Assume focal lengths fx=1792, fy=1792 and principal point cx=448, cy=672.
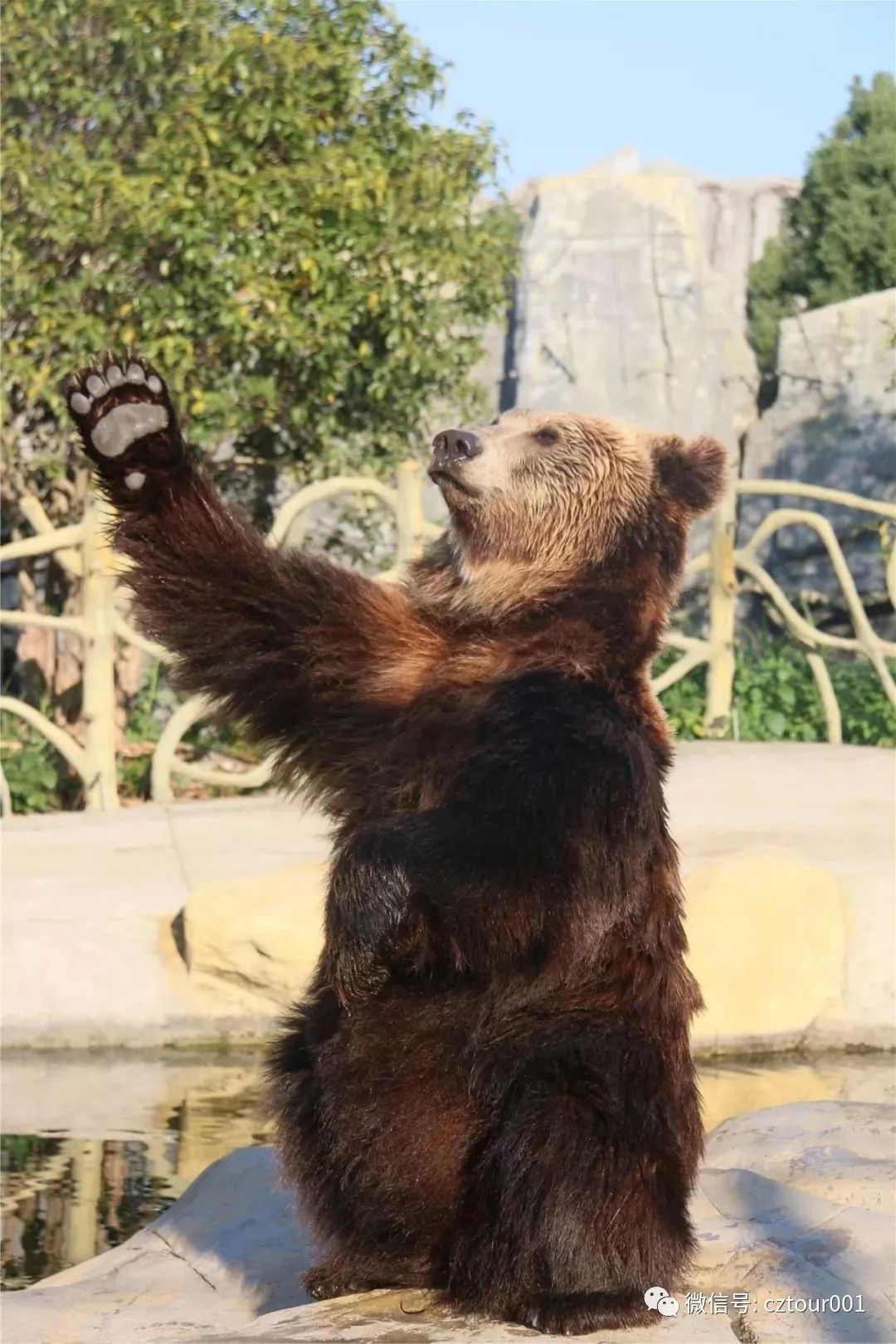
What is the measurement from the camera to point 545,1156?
9.61 feet

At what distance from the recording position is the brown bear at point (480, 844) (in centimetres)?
288

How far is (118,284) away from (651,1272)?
301 inches

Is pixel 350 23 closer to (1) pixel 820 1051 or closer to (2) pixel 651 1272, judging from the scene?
(1) pixel 820 1051

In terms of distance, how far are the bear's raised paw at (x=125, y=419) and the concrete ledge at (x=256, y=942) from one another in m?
3.72

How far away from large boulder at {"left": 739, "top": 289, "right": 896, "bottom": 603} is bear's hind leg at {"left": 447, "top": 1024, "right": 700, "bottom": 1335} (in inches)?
629

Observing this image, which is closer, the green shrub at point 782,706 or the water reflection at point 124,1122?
the water reflection at point 124,1122

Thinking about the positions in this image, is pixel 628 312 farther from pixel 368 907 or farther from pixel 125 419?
pixel 368 907

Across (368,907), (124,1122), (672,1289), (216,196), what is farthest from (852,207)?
(368,907)

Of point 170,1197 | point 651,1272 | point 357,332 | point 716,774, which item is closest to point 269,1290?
point 651,1272

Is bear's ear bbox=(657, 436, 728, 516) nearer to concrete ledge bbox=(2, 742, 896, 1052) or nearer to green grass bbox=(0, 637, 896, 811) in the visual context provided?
concrete ledge bbox=(2, 742, 896, 1052)

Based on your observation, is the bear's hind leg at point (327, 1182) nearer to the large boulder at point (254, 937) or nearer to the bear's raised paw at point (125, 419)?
the bear's raised paw at point (125, 419)

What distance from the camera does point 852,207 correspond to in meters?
20.1

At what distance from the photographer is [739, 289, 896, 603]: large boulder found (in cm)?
1927

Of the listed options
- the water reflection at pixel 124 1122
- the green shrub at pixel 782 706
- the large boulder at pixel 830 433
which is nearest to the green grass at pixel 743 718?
the green shrub at pixel 782 706
